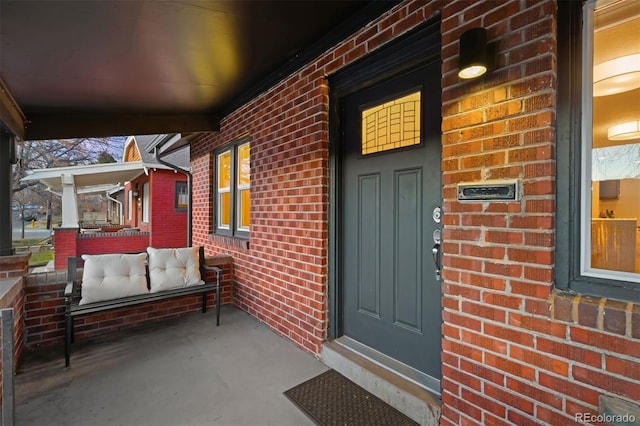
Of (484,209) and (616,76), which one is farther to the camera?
(484,209)

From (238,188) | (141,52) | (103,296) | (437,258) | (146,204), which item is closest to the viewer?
(437,258)

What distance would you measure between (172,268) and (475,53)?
11.3 ft

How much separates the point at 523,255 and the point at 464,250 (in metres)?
0.29

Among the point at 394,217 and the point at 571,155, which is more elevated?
the point at 571,155

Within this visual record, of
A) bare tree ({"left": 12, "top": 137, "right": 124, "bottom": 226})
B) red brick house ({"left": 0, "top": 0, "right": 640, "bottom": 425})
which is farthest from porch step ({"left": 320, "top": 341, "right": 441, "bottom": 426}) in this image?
bare tree ({"left": 12, "top": 137, "right": 124, "bottom": 226})

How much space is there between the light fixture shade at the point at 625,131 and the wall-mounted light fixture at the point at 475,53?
620 millimetres

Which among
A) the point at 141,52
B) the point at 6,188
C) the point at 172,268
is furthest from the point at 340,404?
the point at 6,188

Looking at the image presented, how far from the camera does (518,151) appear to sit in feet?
4.96

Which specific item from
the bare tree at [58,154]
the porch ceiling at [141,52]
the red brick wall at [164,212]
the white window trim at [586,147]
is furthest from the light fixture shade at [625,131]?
the bare tree at [58,154]

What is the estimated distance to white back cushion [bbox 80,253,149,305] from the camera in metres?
2.92

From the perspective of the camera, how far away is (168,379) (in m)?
2.49

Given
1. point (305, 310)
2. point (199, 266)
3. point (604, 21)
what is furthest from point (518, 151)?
point (199, 266)

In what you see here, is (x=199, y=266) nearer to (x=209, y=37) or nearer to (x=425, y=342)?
(x=209, y=37)

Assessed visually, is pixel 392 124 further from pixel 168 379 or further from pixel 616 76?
pixel 168 379
